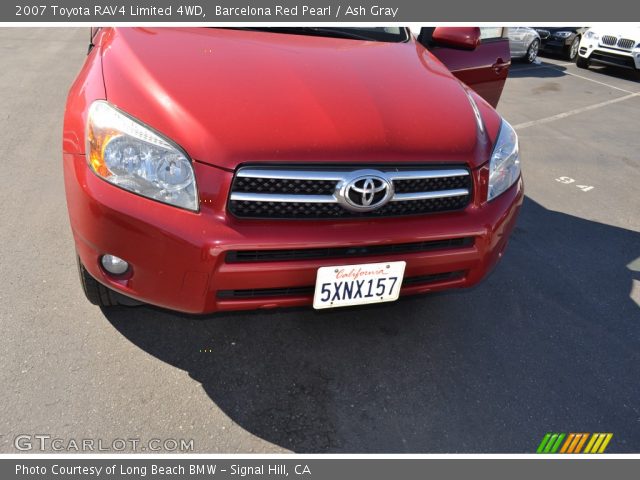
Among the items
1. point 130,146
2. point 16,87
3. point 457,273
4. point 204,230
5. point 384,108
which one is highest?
point 384,108

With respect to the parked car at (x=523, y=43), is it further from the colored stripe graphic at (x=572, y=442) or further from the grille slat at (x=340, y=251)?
the colored stripe graphic at (x=572, y=442)

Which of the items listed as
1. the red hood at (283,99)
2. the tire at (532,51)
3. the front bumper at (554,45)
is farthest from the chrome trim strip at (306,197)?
the front bumper at (554,45)

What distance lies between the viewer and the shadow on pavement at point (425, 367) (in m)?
2.04

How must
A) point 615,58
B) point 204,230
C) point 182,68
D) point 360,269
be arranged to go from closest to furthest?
point 204,230
point 360,269
point 182,68
point 615,58

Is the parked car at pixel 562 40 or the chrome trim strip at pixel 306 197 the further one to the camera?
the parked car at pixel 562 40

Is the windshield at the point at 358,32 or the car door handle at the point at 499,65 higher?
the windshield at the point at 358,32

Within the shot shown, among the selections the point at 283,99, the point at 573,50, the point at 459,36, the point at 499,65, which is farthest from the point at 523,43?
the point at 283,99

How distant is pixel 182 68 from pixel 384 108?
32.4 inches

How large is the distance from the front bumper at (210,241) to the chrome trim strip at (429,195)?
8cm

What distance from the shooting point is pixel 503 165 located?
7.41 ft

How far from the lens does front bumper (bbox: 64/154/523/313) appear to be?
68.8 inches

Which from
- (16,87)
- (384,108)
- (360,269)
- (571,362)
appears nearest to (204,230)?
(360,269)
